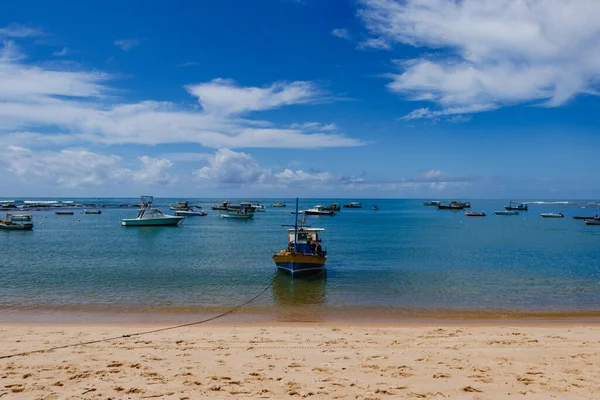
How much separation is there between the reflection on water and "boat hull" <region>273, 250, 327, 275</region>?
49cm

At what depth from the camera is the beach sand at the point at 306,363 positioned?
9984mm

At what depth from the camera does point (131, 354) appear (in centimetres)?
1297

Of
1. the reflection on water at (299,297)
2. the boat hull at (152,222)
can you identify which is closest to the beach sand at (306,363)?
the reflection on water at (299,297)

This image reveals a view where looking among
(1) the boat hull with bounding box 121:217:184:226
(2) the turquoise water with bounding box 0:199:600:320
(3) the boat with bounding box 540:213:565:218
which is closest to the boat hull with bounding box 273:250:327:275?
(2) the turquoise water with bounding box 0:199:600:320

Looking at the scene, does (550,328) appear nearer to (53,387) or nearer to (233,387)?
(233,387)

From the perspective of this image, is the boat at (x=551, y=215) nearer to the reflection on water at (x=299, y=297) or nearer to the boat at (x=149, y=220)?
the boat at (x=149, y=220)

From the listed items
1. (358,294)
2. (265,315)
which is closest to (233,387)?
(265,315)

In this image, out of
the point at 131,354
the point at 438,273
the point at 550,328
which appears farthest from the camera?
the point at 438,273

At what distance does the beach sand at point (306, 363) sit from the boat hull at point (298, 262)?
12.1 meters

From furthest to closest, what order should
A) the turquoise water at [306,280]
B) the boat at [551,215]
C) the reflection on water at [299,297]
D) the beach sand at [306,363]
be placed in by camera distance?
the boat at [551,215]
the turquoise water at [306,280]
the reflection on water at [299,297]
the beach sand at [306,363]

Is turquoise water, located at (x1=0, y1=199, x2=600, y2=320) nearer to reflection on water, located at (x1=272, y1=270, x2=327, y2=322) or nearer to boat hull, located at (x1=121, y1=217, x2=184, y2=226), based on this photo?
reflection on water, located at (x1=272, y1=270, x2=327, y2=322)

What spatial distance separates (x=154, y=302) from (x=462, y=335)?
1510cm

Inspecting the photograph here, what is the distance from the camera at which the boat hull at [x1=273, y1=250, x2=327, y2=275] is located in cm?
2920

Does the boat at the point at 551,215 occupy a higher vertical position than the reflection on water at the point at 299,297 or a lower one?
higher
